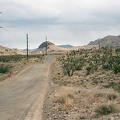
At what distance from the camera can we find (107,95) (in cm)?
2253

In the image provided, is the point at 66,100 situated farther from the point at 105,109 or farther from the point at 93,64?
the point at 93,64

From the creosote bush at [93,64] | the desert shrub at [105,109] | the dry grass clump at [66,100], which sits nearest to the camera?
the desert shrub at [105,109]

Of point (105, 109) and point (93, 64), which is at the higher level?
point (93, 64)

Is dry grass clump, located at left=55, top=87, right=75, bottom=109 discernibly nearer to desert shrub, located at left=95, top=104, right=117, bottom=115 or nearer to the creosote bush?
desert shrub, located at left=95, top=104, right=117, bottom=115

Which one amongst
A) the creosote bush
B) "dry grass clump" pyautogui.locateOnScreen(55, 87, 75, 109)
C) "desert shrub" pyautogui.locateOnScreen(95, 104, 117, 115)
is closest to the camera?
"desert shrub" pyautogui.locateOnScreen(95, 104, 117, 115)

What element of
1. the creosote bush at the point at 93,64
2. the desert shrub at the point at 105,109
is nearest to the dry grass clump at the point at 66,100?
the desert shrub at the point at 105,109

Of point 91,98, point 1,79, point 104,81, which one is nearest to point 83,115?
point 91,98

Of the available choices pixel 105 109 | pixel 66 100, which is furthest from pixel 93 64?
pixel 105 109

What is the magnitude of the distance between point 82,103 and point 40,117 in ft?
12.8

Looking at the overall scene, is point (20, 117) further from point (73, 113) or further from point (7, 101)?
point (7, 101)

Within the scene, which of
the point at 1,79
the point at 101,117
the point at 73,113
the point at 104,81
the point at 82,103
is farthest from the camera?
the point at 1,79

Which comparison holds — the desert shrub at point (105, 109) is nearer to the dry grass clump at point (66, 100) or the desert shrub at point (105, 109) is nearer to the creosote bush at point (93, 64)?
the dry grass clump at point (66, 100)

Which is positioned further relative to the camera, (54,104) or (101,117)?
(54,104)

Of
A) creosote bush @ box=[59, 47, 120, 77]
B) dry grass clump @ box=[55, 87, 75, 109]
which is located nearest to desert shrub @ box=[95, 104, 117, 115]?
dry grass clump @ box=[55, 87, 75, 109]
